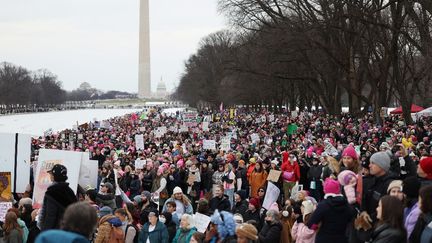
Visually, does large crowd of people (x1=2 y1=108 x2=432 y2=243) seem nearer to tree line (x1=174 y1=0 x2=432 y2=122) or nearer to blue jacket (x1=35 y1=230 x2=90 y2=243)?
blue jacket (x1=35 y1=230 x2=90 y2=243)

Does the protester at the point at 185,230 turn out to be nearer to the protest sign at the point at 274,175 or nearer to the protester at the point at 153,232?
the protester at the point at 153,232

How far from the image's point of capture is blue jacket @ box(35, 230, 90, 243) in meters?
4.17

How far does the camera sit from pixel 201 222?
8836 millimetres

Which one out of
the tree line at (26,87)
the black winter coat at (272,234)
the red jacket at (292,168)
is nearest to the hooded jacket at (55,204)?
the black winter coat at (272,234)

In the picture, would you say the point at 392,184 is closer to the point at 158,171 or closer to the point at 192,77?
the point at 158,171

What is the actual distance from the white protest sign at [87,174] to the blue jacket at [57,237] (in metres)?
8.05

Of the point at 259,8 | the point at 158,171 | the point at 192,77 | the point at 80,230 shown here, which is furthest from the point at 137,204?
the point at 192,77

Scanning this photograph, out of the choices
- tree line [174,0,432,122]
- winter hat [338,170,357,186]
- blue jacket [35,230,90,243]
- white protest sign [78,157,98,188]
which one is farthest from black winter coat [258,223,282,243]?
tree line [174,0,432,122]

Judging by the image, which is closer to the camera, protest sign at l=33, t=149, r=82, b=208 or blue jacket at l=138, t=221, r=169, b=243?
blue jacket at l=138, t=221, r=169, b=243

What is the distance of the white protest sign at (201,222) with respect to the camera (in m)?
8.76

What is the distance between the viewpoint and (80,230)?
453cm

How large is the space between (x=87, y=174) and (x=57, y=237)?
847 cm

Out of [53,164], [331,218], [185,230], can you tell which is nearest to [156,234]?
[185,230]

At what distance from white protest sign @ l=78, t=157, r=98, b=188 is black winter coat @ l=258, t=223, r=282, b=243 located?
4746mm
